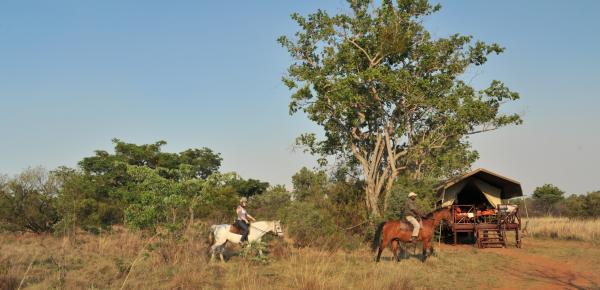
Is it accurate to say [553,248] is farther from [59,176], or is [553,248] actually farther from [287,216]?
[59,176]

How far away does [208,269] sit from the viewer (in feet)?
39.7

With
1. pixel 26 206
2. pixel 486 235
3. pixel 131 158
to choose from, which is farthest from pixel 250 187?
pixel 486 235

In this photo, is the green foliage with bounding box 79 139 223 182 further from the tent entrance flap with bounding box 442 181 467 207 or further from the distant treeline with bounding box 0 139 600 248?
the tent entrance flap with bounding box 442 181 467 207

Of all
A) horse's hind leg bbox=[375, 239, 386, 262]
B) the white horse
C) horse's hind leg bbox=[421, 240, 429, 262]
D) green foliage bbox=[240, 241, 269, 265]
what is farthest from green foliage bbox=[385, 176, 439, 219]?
green foliage bbox=[240, 241, 269, 265]

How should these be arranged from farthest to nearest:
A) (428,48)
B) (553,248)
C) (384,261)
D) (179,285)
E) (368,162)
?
(368,162) → (428,48) → (553,248) → (384,261) → (179,285)

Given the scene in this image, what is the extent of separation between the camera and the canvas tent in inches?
838

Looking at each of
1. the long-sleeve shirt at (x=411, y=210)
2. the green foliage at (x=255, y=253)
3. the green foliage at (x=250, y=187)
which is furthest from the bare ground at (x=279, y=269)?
the green foliage at (x=250, y=187)

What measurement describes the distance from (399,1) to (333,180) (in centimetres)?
925

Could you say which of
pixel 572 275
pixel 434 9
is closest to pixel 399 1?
pixel 434 9

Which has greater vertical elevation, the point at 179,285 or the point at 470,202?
the point at 470,202

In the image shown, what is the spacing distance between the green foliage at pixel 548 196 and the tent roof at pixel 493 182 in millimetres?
37409

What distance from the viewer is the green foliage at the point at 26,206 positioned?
23.6m

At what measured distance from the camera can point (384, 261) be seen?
14789mm

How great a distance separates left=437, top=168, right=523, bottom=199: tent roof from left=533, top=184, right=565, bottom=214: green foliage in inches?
1473
